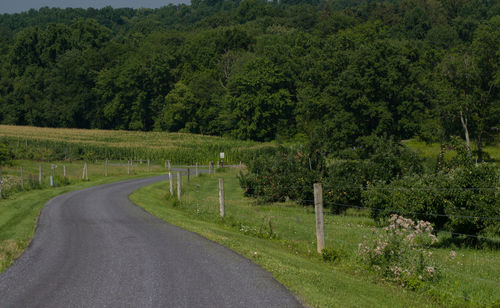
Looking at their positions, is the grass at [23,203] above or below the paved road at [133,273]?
above

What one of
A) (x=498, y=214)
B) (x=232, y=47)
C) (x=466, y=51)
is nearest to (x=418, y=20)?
(x=232, y=47)

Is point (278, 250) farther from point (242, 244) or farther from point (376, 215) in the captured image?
point (376, 215)

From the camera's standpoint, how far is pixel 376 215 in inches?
720

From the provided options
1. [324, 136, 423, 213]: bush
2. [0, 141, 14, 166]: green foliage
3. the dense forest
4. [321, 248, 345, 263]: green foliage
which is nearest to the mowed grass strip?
[321, 248, 345, 263]: green foliage

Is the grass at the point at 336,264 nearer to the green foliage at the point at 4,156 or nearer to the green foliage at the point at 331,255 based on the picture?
the green foliage at the point at 331,255

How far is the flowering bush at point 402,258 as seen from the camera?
998 cm

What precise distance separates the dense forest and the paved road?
15.1m

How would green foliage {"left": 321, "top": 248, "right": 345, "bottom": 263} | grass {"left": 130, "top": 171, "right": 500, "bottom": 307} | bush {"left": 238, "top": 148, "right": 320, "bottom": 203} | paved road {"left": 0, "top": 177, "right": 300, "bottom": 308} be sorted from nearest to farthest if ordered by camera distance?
1. paved road {"left": 0, "top": 177, "right": 300, "bottom": 308}
2. grass {"left": 130, "top": 171, "right": 500, "bottom": 307}
3. green foliage {"left": 321, "top": 248, "right": 345, "bottom": 263}
4. bush {"left": 238, "top": 148, "right": 320, "bottom": 203}

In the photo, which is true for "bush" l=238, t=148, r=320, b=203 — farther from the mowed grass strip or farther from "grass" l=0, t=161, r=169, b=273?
"grass" l=0, t=161, r=169, b=273

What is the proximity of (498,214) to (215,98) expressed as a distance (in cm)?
9152

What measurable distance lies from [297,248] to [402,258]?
166 inches

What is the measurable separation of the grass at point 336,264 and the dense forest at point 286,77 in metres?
8.74

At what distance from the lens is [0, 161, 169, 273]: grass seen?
1390 cm

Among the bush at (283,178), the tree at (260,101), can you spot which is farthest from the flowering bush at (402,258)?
the tree at (260,101)
